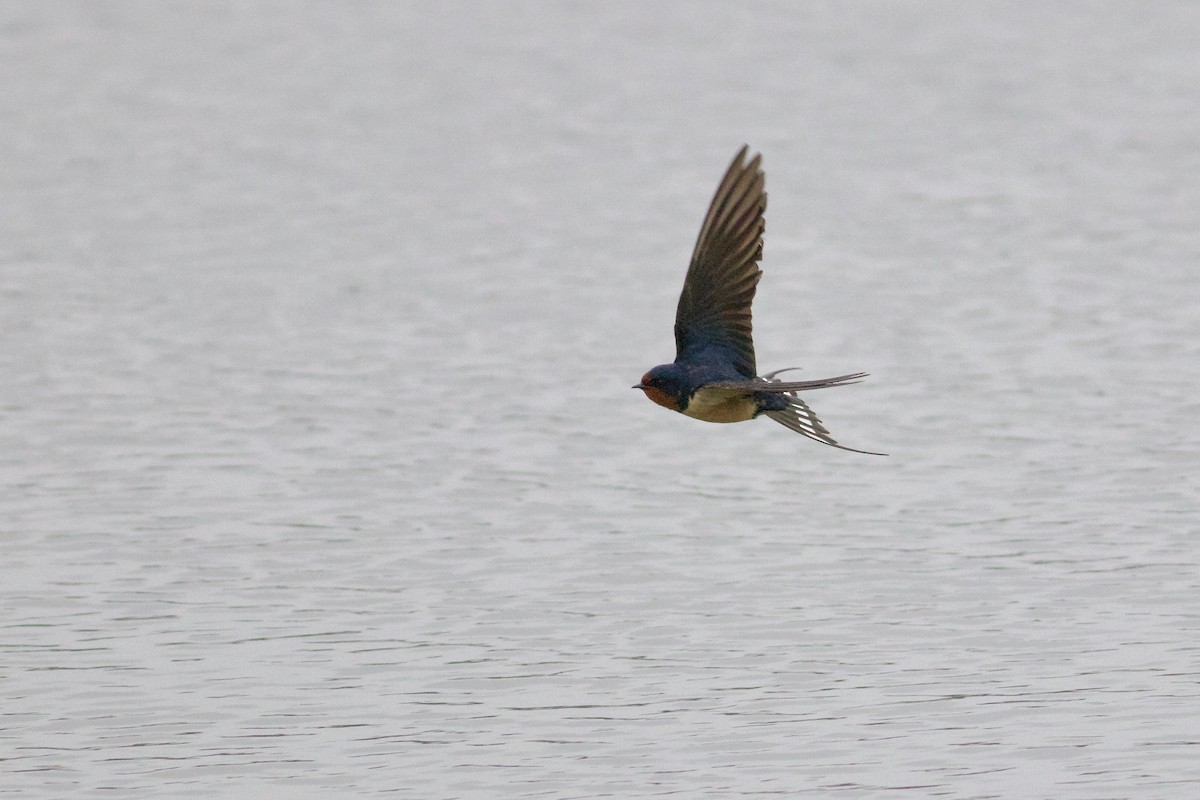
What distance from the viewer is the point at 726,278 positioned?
5.63 meters

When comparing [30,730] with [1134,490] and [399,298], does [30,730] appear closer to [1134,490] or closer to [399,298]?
[1134,490]

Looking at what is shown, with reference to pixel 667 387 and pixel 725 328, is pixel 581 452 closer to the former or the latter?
pixel 725 328

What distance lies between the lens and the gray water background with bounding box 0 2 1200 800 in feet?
18.3

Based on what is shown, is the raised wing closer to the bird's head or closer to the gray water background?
the bird's head

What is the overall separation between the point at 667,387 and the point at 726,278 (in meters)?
0.42

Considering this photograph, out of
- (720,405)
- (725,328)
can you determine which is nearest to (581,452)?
(725,328)

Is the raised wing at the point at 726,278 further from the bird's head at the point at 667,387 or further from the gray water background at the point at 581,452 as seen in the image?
the gray water background at the point at 581,452

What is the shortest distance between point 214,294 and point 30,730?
4.92m

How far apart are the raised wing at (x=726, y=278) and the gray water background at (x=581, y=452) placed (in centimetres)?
85

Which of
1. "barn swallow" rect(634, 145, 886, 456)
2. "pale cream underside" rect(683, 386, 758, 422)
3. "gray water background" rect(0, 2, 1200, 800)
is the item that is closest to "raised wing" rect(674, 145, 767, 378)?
"barn swallow" rect(634, 145, 886, 456)

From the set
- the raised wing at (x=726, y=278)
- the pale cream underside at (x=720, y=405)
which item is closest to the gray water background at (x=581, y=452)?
the pale cream underside at (x=720, y=405)

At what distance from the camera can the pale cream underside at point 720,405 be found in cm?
532

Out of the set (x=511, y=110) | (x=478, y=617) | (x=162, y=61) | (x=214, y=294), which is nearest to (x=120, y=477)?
(x=478, y=617)

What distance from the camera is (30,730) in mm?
5648
